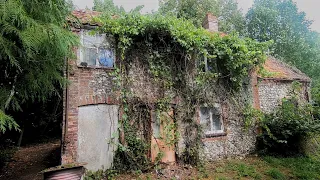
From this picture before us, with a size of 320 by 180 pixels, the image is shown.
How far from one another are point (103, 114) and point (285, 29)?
25012 millimetres

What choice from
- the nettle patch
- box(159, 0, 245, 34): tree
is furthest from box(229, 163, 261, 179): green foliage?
box(159, 0, 245, 34): tree

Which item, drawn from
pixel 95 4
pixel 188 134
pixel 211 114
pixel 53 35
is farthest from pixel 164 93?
pixel 95 4

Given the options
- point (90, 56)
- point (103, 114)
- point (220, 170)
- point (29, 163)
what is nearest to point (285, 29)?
point (220, 170)

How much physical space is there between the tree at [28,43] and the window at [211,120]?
594cm

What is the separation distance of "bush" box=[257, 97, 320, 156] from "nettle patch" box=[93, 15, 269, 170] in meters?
2.50

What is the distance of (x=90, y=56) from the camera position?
6953 mm

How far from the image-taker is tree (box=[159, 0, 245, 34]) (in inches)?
783

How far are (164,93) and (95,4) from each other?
2075 centimetres

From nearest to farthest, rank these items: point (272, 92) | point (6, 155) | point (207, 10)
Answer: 1. point (6, 155)
2. point (272, 92)
3. point (207, 10)

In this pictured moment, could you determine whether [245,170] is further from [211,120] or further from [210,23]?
[210,23]

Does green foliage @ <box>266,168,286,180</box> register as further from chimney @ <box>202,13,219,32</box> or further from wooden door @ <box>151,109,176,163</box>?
chimney @ <box>202,13,219,32</box>

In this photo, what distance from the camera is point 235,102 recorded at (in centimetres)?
912


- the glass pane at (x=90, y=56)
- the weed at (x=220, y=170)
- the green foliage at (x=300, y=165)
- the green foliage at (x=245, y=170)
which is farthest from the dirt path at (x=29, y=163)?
the green foliage at (x=300, y=165)

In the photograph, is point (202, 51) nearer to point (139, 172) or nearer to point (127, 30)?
point (127, 30)
